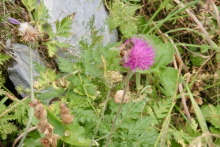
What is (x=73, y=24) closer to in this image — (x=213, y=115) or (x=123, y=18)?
(x=123, y=18)

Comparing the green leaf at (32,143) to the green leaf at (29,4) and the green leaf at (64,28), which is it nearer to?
the green leaf at (64,28)

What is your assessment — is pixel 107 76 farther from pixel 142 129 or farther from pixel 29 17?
pixel 29 17

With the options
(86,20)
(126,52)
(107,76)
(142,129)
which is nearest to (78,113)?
(142,129)

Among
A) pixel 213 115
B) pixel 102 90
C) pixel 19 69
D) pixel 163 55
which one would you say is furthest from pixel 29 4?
pixel 213 115

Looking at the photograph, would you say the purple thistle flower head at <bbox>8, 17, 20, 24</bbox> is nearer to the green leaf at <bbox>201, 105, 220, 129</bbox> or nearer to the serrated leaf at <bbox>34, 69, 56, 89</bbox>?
the serrated leaf at <bbox>34, 69, 56, 89</bbox>

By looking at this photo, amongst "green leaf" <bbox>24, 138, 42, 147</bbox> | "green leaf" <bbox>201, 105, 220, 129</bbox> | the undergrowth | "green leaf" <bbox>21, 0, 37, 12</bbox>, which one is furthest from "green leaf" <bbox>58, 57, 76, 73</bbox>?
"green leaf" <bbox>201, 105, 220, 129</bbox>

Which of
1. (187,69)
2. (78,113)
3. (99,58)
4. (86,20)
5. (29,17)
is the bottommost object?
(187,69)
